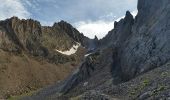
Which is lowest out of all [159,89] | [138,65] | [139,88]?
[159,89]

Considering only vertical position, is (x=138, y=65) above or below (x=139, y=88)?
above

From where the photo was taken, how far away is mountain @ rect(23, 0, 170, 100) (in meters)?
38.2

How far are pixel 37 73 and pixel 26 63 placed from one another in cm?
894

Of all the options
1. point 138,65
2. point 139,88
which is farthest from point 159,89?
point 138,65

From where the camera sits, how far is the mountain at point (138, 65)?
38250 millimetres

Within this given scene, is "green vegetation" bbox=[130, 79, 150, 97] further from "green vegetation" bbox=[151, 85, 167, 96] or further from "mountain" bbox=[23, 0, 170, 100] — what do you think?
"green vegetation" bbox=[151, 85, 167, 96]

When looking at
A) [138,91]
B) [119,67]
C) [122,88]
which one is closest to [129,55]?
[119,67]

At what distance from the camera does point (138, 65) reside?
201 ft

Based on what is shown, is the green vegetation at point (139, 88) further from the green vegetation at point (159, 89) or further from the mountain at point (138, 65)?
the green vegetation at point (159, 89)

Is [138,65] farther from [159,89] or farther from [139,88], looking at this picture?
[159,89]

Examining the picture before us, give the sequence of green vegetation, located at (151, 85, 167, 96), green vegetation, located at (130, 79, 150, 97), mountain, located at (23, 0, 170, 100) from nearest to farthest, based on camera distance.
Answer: green vegetation, located at (151, 85, 167, 96), green vegetation, located at (130, 79, 150, 97), mountain, located at (23, 0, 170, 100)

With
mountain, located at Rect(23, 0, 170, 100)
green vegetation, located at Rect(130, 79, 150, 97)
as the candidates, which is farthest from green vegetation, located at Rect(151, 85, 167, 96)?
green vegetation, located at Rect(130, 79, 150, 97)

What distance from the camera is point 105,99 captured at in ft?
118

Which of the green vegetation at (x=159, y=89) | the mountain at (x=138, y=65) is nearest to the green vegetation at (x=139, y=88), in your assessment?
the mountain at (x=138, y=65)
